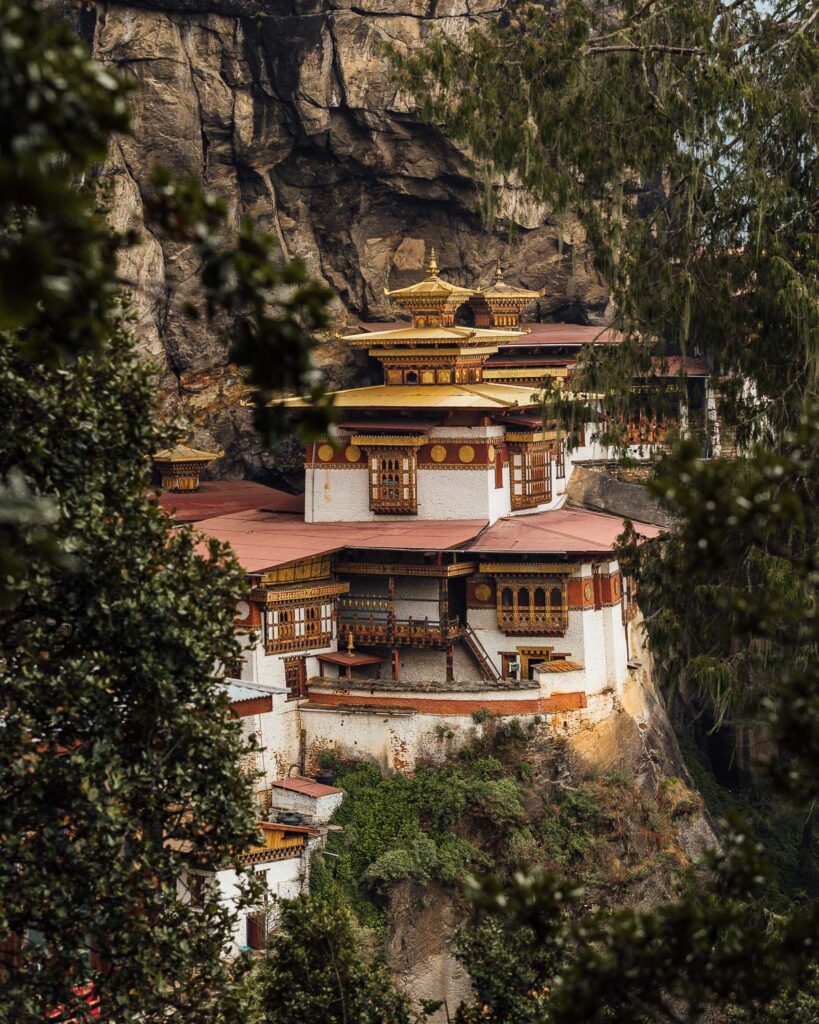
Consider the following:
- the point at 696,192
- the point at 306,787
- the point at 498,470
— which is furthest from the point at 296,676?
the point at 696,192

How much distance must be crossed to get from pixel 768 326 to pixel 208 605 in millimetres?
7308

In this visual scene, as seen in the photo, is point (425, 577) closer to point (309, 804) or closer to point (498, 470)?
point (498, 470)

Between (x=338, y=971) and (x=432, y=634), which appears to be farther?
(x=432, y=634)

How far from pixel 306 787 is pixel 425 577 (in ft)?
15.9

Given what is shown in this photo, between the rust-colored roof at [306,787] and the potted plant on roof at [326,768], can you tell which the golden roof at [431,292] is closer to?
the potted plant on roof at [326,768]

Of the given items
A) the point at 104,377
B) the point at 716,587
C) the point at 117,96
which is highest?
the point at 117,96

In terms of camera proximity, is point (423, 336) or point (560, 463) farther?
point (560, 463)

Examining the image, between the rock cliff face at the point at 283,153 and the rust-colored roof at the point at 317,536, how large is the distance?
21.6ft

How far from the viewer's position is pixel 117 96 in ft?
17.0

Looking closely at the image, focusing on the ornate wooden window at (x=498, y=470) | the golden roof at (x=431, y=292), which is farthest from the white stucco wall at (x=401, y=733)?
the golden roof at (x=431, y=292)

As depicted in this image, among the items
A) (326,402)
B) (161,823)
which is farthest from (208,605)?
(326,402)

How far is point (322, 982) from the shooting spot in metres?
16.0

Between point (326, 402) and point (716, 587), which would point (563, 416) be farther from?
point (326, 402)

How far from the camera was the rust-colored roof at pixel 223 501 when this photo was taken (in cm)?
3447
